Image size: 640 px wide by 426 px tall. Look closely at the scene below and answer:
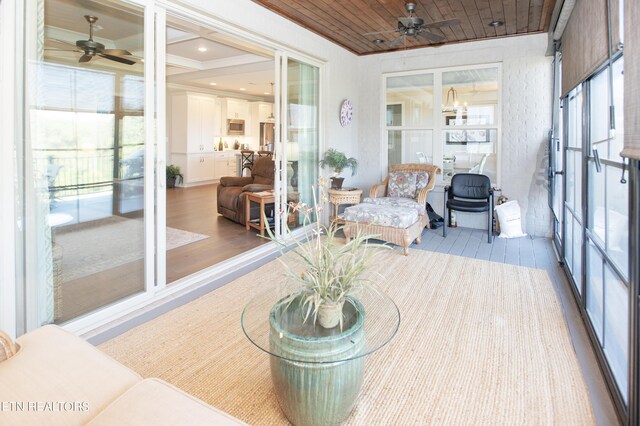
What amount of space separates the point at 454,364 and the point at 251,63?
644 centimetres

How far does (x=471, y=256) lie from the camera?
449 centimetres

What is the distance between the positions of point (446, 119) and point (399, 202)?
180 cm

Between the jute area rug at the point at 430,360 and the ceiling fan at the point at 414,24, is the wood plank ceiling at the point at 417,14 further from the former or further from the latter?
the jute area rug at the point at 430,360

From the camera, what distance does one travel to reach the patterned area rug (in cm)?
255

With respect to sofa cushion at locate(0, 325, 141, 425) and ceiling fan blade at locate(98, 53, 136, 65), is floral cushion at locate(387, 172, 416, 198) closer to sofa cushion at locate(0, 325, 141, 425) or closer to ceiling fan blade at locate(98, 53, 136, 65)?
ceiling fan blade at locate(98, 53, 136, 65)

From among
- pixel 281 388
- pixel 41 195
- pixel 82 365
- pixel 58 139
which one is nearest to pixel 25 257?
pixel 41 195

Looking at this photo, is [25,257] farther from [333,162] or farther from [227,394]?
[333,162]

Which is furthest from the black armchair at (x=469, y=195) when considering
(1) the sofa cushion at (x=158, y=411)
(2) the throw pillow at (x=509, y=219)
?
(1) the sofa cushion at (x=158, y=411)

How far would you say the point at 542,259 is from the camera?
436cm

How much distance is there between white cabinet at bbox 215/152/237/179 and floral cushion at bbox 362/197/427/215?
7138mm

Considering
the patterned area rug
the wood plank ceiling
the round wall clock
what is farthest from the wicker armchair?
the patterned area rug

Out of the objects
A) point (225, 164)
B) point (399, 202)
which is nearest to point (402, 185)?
point (399, 202)

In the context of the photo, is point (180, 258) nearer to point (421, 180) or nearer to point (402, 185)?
point (402, 185)

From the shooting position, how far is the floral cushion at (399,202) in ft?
16.6
